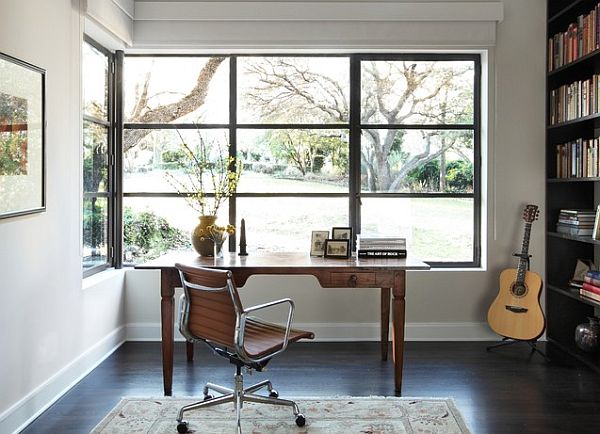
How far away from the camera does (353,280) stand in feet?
12.5

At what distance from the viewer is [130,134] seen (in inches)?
202

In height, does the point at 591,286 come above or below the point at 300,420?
above

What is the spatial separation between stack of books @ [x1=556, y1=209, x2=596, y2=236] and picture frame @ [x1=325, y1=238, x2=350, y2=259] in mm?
1653

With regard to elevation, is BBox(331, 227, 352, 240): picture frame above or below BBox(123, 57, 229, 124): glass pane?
below

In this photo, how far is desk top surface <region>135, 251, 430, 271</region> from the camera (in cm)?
378

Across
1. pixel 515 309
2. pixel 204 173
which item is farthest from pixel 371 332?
pixel 204 173

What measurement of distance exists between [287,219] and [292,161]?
462 millimetres

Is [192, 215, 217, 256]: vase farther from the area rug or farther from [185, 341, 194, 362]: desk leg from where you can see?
the area rug

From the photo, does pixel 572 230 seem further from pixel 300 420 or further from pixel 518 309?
pixel 300 420

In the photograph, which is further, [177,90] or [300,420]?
[177,90]

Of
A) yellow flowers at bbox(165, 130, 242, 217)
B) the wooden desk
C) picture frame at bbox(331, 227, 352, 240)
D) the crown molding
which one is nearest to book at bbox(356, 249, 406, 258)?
picture frame at bbox(331, 227, 352, 240)

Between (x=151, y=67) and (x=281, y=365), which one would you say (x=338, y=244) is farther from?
(x=151, y=67)

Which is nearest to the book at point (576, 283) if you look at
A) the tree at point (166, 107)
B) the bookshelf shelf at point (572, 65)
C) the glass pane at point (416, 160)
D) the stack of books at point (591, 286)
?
the stack of books at point (591, 286)

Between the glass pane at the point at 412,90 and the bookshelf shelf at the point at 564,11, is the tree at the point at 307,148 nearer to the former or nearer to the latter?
the glass pane at the point at 412,90
